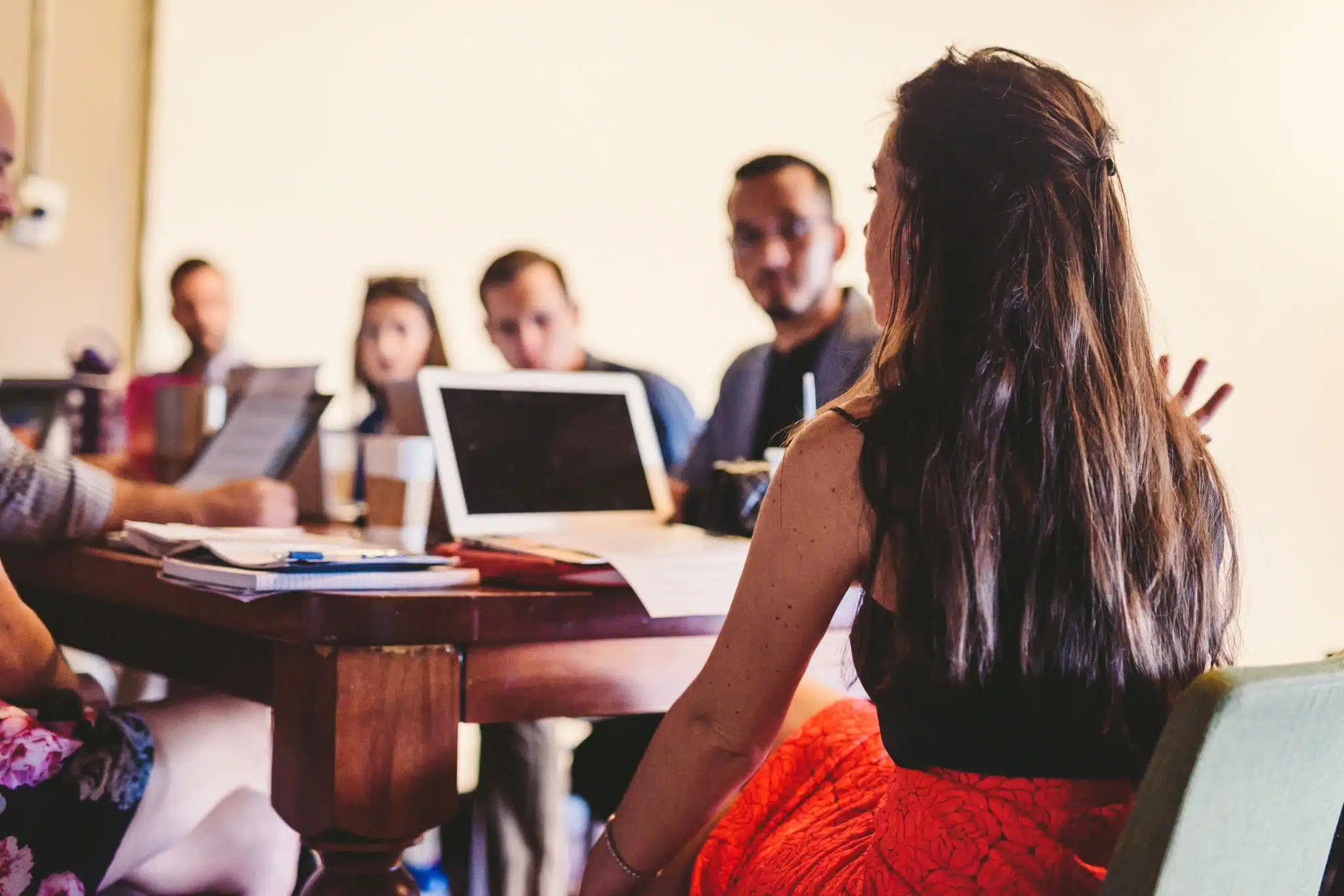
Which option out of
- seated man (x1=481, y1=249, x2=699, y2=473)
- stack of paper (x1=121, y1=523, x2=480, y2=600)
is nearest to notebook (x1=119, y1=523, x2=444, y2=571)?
stack of paper (x1=121, y1=523, x2=480, y2=600)

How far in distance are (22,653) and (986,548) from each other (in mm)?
843

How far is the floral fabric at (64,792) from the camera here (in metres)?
1.03

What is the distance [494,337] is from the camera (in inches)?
113

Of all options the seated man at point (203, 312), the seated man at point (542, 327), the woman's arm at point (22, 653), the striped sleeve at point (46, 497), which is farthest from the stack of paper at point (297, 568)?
the seated man at point (203, 312)

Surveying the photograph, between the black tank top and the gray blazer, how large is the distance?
1.21 metres

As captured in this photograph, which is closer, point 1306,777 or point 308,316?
point 1306,777

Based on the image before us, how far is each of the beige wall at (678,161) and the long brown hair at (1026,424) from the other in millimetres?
2413

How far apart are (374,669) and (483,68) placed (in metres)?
3.33

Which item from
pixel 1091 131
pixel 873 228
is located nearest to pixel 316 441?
pixel 873 228

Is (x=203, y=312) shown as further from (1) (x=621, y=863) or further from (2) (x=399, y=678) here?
(1) (x=621, y=863)

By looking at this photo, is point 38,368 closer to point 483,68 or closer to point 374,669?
point 483,68

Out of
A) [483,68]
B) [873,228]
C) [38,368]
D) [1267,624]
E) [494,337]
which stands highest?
[483,68]

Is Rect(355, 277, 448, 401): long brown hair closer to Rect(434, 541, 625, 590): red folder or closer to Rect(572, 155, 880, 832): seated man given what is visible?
Rect(572, 155, 880, 832): seated man

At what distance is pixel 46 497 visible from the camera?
140cm
